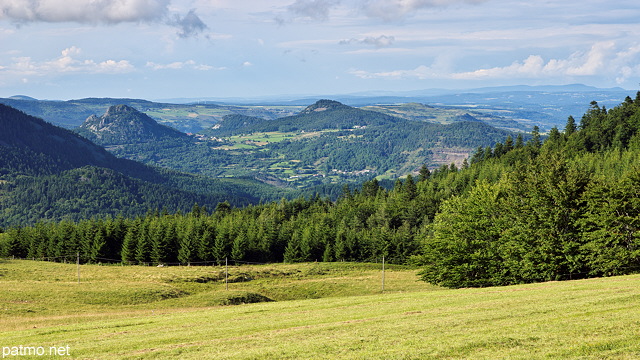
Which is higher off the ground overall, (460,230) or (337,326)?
(337,326)

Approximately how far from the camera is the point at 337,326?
118 feet

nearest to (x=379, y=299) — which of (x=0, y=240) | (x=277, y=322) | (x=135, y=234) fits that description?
(x=277, y=322)

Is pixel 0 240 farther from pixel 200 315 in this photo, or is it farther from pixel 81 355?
pixel 81 355

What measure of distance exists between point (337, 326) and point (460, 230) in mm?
42145

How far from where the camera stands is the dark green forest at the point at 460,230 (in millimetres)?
64000

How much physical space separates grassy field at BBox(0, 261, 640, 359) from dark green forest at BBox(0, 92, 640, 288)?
16.3 meters

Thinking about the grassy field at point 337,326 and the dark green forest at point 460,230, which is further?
the dark green forest at point 460,230

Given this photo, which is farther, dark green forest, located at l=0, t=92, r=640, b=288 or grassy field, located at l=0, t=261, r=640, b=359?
dark green forest, located at l=0, t=92, r=640, b=288

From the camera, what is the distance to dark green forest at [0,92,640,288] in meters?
64.0

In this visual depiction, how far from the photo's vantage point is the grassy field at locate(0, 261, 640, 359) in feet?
85.9

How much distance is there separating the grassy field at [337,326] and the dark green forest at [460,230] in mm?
16321

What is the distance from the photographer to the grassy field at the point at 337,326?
2619 cm

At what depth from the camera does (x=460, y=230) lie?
242 ft

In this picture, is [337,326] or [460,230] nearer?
[337,326]
